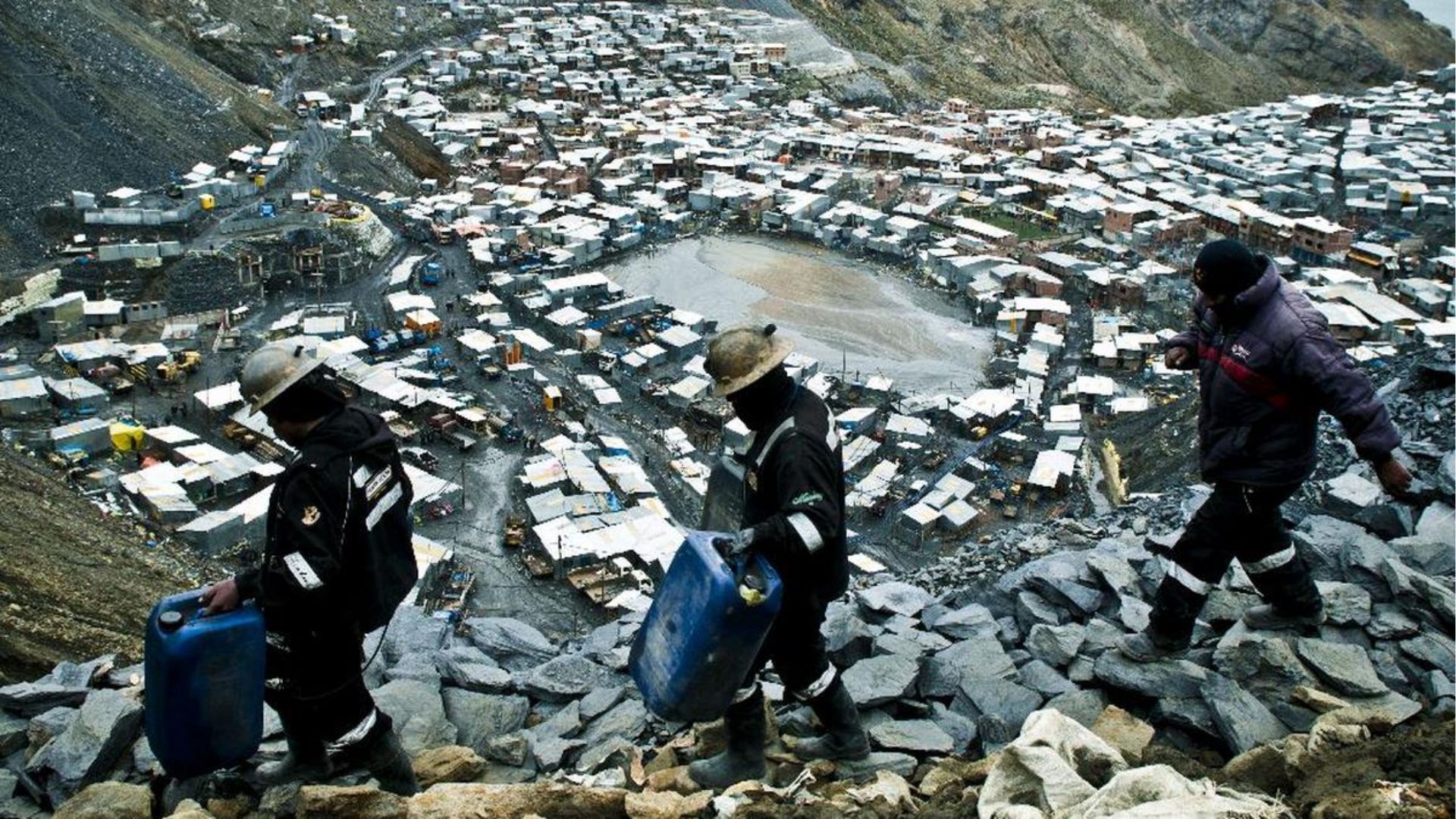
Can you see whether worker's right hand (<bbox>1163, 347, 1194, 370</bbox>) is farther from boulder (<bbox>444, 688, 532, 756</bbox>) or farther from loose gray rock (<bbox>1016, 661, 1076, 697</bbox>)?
boulder (<bbox>444, 688, 532, 756</bbox>)

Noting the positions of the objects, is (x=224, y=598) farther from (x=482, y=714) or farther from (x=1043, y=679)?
(x=1043, y=679)

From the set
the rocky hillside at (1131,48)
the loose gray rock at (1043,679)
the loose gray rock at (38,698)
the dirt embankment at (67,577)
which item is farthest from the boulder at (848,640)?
the rocky hillside at (1131,48)

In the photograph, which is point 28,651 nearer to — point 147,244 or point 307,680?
point 307,680

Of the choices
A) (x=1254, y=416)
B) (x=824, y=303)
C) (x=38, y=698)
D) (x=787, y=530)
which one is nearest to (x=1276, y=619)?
(x=1254, y=416)

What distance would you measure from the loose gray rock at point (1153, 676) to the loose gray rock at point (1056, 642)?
0.68 feet

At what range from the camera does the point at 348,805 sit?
280 centimetres

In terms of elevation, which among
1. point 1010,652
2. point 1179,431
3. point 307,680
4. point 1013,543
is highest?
point 307,680

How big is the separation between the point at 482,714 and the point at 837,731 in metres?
1.46

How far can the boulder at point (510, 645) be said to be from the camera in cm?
471

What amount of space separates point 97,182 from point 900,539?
1978 cm

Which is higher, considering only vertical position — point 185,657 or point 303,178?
point 185,657

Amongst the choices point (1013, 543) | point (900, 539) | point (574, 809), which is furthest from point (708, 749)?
point (900, 539)

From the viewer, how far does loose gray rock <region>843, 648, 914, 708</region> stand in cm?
369

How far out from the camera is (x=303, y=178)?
2684 cm
